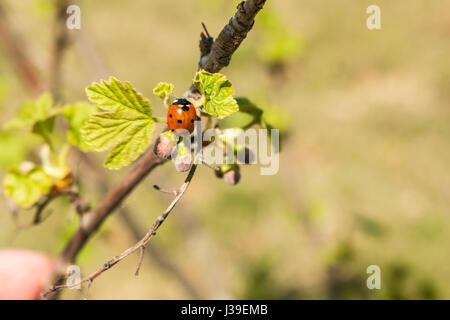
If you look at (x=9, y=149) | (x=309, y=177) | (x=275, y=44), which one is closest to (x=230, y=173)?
(x=9, y=149)

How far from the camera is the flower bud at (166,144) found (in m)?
0.63

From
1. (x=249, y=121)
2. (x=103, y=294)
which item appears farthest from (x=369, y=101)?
(x=249, y=121)

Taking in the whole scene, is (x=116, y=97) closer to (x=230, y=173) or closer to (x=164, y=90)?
(x=164, y=90)

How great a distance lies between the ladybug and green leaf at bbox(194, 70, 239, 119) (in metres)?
0.03

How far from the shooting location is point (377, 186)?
4.33 metres

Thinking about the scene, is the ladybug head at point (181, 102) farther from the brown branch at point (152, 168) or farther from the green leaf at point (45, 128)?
the green leaf at point (45, 128)

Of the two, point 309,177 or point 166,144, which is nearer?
point 166,144

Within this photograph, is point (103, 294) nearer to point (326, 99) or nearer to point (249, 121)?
point (249, 121)

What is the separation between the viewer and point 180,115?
61 centimetres

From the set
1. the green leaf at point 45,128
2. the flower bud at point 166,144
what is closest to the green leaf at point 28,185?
the green leaf at point 45,128

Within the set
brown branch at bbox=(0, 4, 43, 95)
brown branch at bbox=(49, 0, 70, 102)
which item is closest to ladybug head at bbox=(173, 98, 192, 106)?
brown branch at bbox=(49, 0, 70, 102)

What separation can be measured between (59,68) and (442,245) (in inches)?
136

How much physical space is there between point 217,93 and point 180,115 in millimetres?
70

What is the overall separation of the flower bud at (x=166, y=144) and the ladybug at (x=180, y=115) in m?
0.03
